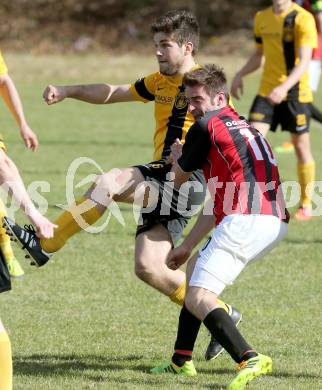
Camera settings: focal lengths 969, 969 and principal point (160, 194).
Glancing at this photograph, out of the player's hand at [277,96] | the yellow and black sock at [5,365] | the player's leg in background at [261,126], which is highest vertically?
the player's hand at [277,96]

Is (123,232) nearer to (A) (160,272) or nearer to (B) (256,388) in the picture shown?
(A) (160,272)

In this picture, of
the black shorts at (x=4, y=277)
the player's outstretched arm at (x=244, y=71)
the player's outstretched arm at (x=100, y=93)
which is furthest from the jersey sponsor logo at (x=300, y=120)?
the black shorts at (x=4, y=277)

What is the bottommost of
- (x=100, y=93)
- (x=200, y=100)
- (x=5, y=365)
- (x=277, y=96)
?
(x=5, y=365)

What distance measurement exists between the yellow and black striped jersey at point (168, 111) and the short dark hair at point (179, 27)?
22 centimetres

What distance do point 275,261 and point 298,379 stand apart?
113 inches

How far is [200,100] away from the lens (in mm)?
4793

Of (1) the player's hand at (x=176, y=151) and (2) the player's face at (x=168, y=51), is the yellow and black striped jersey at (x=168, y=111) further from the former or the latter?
(1) the player's hand at (x=176, y=151)

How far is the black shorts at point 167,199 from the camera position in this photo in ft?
18.0

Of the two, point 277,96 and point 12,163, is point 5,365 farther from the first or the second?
point 277,96

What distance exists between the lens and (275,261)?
7707 millimetres

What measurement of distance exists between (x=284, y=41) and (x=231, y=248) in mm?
4963

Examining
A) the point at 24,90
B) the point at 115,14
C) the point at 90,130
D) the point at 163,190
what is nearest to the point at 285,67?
the point at 163,190

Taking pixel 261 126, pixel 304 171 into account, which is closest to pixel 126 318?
pixel 261 126

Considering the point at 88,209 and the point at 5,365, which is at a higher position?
the point at 88,209
